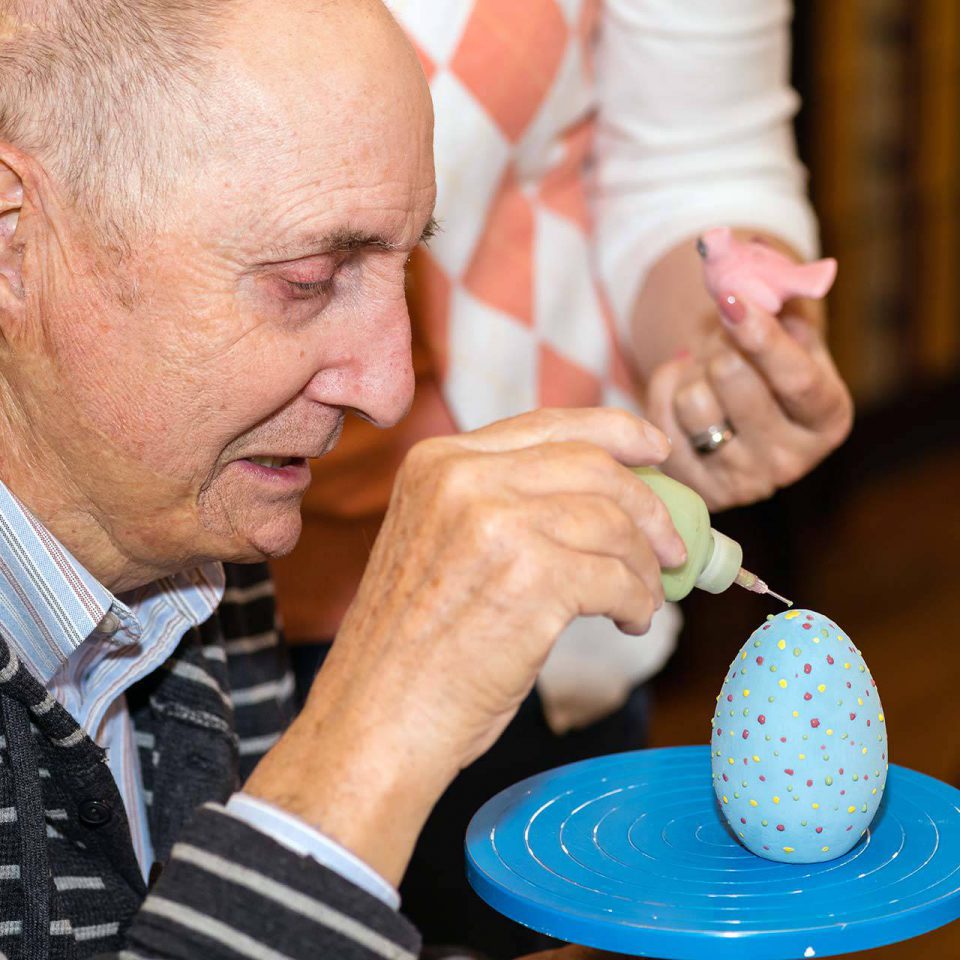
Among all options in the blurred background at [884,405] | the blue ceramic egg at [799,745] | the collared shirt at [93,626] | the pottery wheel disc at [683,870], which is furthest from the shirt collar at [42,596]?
the blurred background at [884,405]

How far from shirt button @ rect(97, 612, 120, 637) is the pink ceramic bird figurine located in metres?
0.75

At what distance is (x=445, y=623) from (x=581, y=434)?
20 centimetres

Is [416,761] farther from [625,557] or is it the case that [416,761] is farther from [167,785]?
[167,785]

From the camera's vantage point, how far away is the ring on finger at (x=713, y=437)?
1702 mm

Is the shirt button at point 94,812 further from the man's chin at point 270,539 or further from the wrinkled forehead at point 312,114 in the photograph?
the wrinkled forehead at point 312,114

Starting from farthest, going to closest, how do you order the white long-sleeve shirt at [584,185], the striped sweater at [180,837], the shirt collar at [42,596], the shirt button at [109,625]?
the white long-sleeve shirt at [584,185] → the shirt button at [109,625] → the shirt collar at [42,596] → the striped sweater at [180,837]

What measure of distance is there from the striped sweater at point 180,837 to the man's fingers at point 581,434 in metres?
0.35

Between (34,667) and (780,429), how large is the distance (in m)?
0.92

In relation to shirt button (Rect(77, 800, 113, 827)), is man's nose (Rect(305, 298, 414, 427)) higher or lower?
higher

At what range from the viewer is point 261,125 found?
115cm

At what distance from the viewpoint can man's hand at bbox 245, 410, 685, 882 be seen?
1.00 meters

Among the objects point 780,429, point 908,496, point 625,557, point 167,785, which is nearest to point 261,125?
point 625,557

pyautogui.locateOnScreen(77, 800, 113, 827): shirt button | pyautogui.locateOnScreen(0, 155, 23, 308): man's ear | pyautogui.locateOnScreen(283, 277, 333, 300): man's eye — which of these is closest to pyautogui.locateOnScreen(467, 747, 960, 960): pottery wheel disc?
pyautogui.locateOnScreen(77, 800, 113, 827): shirt button

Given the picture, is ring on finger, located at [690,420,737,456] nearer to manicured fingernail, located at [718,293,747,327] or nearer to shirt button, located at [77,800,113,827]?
manicured fingernail, located at [718,293,747,327]
